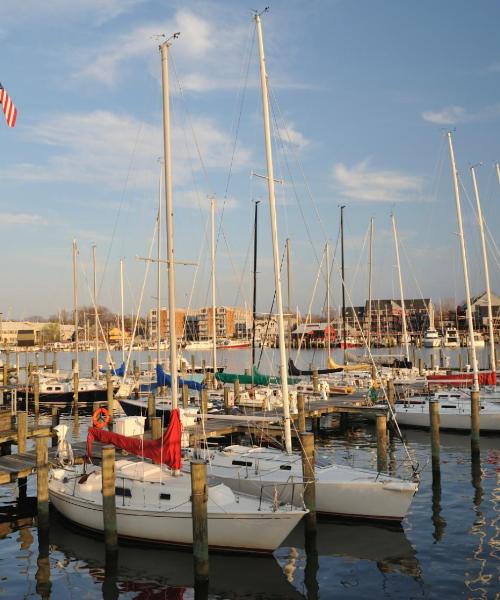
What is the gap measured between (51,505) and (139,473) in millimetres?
4931

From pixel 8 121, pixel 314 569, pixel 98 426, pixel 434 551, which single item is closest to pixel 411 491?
pixel 434 551

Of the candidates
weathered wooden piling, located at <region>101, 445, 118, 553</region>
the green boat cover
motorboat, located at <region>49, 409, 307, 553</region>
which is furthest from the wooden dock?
weathered wooden piling, located at <region>101, 445, 118, 553</region>

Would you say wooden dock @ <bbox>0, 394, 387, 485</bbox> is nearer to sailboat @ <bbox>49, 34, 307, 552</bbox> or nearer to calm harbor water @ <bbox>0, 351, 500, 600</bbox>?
sailboat @ <bbox>49, 34, 307, 552</bbox>

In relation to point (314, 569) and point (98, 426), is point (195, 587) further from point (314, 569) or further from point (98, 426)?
point (98, 426)

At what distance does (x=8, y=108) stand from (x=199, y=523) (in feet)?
61.0

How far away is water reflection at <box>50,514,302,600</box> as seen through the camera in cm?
1573

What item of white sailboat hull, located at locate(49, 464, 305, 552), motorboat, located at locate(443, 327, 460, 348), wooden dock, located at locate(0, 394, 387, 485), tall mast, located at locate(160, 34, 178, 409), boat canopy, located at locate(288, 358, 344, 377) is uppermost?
tall mast, located at locate(160, 34, 178, 409)

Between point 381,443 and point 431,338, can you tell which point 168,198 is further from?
point 431,338

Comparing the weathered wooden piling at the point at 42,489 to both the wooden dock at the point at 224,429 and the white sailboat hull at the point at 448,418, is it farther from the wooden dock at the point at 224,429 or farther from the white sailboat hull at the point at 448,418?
the white sailboat hull at the point at 448,418

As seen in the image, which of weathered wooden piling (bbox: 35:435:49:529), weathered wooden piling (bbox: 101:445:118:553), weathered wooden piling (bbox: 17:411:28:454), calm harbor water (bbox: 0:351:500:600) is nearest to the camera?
calm harbor water (bbox: 0:351:500:600)

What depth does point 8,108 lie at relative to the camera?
993 inches

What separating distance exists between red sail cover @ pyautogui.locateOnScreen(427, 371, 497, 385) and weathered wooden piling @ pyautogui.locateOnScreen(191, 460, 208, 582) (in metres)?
27.6

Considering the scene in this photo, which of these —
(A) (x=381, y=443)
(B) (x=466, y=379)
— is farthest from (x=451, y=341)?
(A) (x=381, y=443)

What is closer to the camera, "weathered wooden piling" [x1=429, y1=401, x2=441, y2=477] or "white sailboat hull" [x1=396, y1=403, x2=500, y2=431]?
"weathered wooden piling" [x1=429, y1=401, x2=441, y2=477]
